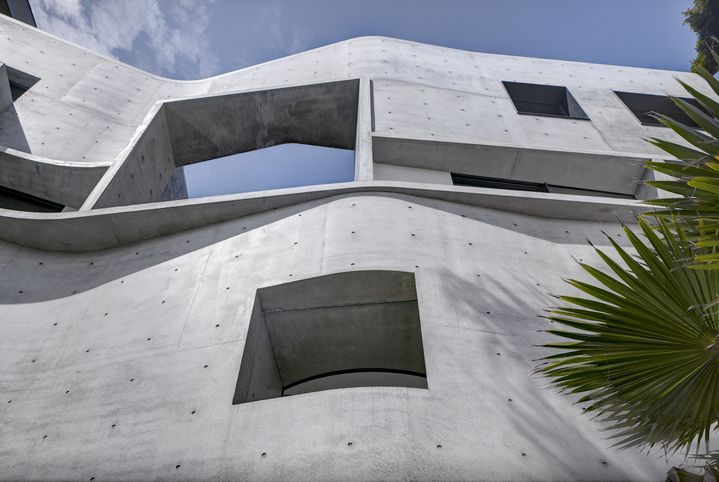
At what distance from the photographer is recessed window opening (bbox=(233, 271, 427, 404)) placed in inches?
246

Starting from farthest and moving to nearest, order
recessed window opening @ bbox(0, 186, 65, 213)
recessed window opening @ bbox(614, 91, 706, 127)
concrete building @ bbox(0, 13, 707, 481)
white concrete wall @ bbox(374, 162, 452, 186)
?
recessed window opening @ bbox(614, 91, 706, 127)
recessed window opening @ bbox(0, 186, 65, 213)
white concrete wall @ bbox(374, 162, 452, 186)
concrete building @ bbox(0, 13, 707, 481)

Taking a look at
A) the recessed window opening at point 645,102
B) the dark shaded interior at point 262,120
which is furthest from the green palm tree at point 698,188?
the recessed window opening at point 645,102

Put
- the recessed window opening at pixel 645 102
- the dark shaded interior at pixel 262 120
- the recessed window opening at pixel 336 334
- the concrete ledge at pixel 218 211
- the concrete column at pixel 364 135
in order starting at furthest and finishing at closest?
the recessed window opening at pixel 645 102 → the dark shaded interior at pixel 262 120 → the concrete column at pixel 364 135 → the concrete ledge at pixel 218 211 → the recessed window opening at pixel 336 334

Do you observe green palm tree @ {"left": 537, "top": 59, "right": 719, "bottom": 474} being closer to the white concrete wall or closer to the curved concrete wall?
the curved concrete wall

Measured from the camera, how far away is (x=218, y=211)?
7.73 metres

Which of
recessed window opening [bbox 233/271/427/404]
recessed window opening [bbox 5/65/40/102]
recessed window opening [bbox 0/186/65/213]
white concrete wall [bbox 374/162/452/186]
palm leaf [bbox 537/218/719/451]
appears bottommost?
recessed window opening [bbox 0/186/65/213]

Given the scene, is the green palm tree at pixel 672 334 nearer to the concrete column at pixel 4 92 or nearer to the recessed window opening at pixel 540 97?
the recessed window opening at pixel 540 97

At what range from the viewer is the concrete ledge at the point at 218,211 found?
24.9ft

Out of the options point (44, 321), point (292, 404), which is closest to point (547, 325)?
point (292, 404)

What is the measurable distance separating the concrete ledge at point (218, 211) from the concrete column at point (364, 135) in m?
0.84

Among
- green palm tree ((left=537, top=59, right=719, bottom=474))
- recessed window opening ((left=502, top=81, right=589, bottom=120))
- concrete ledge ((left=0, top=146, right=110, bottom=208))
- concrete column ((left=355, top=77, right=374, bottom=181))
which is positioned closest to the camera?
green palm tree ((left=537, top=59, right=719, bottom=474))

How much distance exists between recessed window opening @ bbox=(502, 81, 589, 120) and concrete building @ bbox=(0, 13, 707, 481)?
4.16 ft

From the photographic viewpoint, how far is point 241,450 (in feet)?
14.5

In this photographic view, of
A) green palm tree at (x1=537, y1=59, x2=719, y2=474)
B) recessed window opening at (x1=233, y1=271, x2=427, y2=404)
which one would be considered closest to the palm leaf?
green palm tree at (x1=537, y1=59, x2=719, y2=474)
